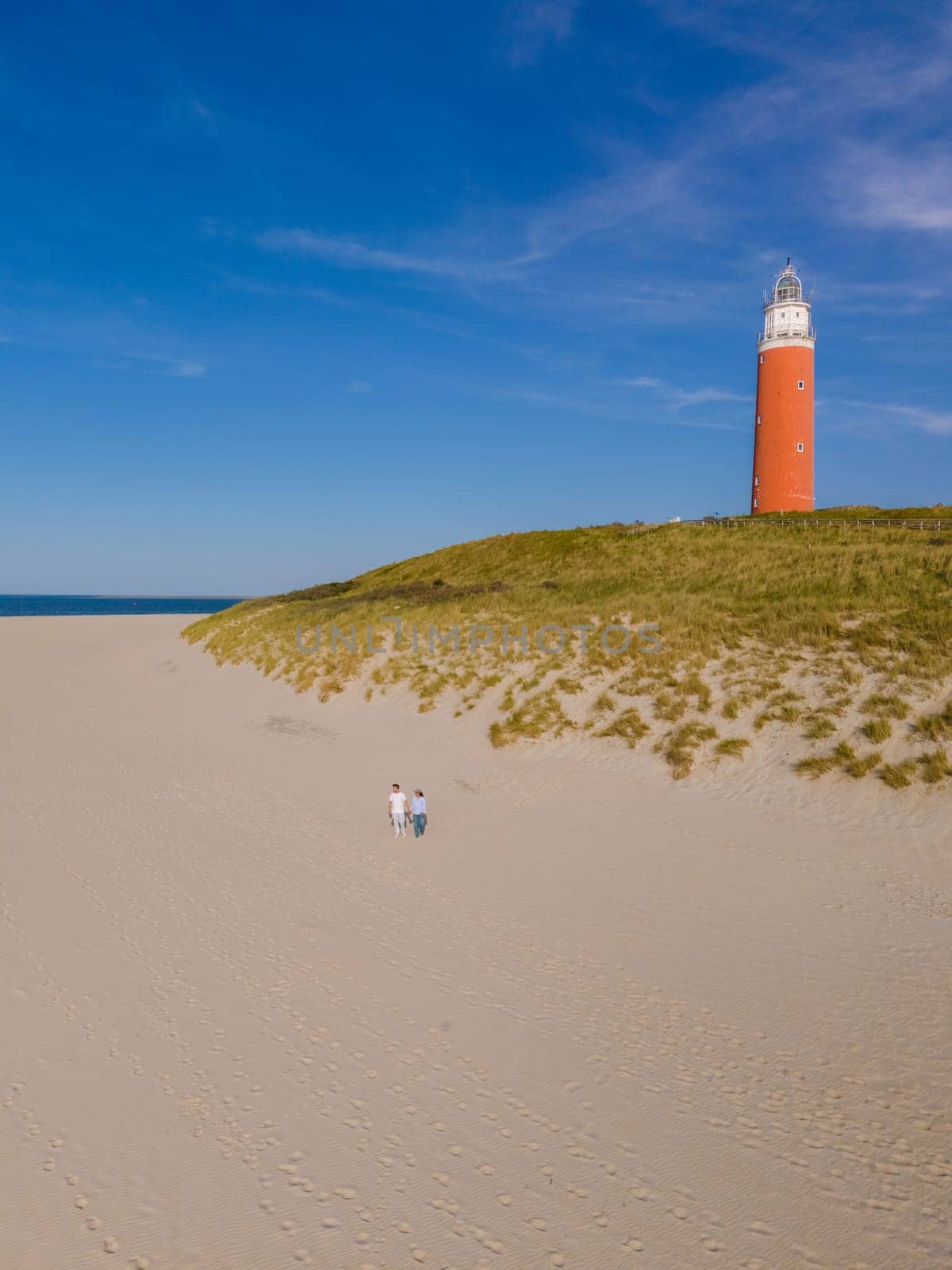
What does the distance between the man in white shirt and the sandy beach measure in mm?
692

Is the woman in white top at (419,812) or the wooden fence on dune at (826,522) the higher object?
the wooden fence on dune at (826,522)

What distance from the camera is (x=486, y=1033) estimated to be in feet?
25.5

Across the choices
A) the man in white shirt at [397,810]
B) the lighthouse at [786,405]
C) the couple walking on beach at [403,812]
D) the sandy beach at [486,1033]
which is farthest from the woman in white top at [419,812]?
the lighthouse at [786,405]

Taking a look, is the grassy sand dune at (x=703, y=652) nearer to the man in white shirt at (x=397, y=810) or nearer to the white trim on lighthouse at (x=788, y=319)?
the man in white shirt at (x=397, y=810)

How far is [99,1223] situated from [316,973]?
371 centimetres

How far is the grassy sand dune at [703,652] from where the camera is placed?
16.9 meters

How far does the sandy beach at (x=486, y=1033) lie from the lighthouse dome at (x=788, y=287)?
55.2 meters

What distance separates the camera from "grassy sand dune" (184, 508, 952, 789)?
16.9 metres

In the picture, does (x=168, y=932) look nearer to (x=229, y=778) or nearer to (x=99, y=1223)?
(x=99, y=1223)

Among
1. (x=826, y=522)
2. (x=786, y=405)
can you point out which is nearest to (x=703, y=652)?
(x=826, y=522)

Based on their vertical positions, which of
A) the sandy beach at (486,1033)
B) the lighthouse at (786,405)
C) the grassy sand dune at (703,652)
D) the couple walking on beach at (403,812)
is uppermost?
the lighthouse at (786,405)

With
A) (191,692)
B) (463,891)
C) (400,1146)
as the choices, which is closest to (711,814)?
(463,891)

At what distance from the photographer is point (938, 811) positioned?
13094 millimetres

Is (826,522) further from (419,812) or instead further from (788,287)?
(419,812)
